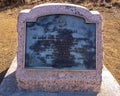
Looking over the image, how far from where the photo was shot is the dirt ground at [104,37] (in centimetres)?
721

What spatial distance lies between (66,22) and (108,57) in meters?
2.76

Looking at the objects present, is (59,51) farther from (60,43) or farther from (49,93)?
(49,93)

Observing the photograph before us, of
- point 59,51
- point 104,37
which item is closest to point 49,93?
point 59,51

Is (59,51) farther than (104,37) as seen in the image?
No

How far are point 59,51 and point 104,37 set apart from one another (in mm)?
3997

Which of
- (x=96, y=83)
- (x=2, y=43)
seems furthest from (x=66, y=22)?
(x=2, y=43)

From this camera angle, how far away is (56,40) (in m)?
5.18

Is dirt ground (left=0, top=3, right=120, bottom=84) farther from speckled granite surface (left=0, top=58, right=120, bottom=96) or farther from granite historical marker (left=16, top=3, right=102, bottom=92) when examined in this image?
granite historical marker (left=16, top=3, right=102, bottom=92)

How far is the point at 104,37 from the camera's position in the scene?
898 cm

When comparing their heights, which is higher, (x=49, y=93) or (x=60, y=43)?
(x=60, y=43)

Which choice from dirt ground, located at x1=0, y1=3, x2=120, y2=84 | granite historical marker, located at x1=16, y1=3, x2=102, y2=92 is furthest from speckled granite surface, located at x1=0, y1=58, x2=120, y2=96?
dirt ground, located at x1=0, y1=3, x2=120, y2=84

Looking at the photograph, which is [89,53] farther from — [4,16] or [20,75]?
[4,16]

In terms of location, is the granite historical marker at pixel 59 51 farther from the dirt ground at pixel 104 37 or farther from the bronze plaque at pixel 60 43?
the dirt ground at pixel 104 37

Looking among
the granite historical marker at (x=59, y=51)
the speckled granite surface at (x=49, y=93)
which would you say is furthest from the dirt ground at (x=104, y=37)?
the granite historical marker at (x=59, y=51)
